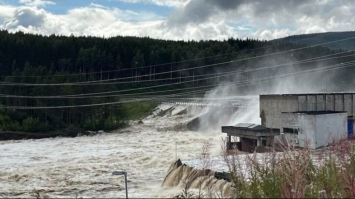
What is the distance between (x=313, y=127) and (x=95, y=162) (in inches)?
501

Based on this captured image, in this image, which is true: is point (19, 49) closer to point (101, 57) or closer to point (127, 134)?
point (101, 57)

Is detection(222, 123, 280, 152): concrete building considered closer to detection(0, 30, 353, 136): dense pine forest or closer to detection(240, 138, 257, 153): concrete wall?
detection(240, 138, 257, 153): concrete wall

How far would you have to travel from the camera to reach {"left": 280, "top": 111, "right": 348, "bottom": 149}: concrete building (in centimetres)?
2903

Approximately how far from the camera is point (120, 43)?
85062mm

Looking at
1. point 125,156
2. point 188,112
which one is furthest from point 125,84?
point 125,156

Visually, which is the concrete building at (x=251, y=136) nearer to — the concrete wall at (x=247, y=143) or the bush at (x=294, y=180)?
the concrete wall at (x=247, y=143)

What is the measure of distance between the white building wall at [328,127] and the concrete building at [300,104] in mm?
2091

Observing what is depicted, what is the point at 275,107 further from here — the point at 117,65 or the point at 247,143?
the point at 117,65

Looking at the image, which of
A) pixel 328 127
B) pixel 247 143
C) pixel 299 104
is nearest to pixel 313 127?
pixel 328 127

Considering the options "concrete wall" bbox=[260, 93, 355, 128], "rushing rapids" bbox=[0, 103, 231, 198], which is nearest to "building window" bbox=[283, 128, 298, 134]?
"concrete wall" bbox=[260, 93, 355, 128]

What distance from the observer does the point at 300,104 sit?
1282 inches

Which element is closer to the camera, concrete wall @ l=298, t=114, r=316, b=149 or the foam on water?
the foam on water

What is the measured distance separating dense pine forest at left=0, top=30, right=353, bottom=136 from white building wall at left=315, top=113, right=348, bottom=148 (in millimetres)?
29617

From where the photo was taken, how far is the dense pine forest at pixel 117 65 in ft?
186
